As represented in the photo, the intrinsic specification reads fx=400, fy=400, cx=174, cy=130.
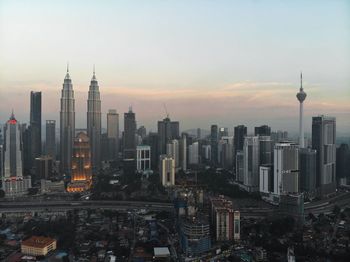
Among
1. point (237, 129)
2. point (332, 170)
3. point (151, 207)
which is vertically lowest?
point (151, 207)

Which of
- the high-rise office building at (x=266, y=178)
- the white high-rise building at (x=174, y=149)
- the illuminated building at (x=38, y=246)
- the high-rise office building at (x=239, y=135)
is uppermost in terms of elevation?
the high-rise office building at (x=239, y=135)

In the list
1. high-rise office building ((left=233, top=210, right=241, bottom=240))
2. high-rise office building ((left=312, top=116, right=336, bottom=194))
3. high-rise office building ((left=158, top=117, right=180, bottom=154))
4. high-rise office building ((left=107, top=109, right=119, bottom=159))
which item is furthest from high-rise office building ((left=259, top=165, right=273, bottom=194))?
high-rise office building ((left=107, top=109, right=119, bottom=159))

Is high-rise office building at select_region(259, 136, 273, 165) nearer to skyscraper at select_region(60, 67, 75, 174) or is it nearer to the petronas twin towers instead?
the petronas twin towers

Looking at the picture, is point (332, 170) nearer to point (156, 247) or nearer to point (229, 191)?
point (229, 191)

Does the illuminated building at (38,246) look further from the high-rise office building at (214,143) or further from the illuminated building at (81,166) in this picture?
the high-rise office building at (214,143)

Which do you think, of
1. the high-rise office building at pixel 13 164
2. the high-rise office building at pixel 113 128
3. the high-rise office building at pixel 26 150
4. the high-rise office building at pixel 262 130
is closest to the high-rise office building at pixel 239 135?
the high-rise office building at pixel 262 130

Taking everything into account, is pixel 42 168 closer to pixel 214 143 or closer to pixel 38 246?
pixel 38 246

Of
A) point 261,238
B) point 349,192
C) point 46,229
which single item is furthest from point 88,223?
point 349,192
